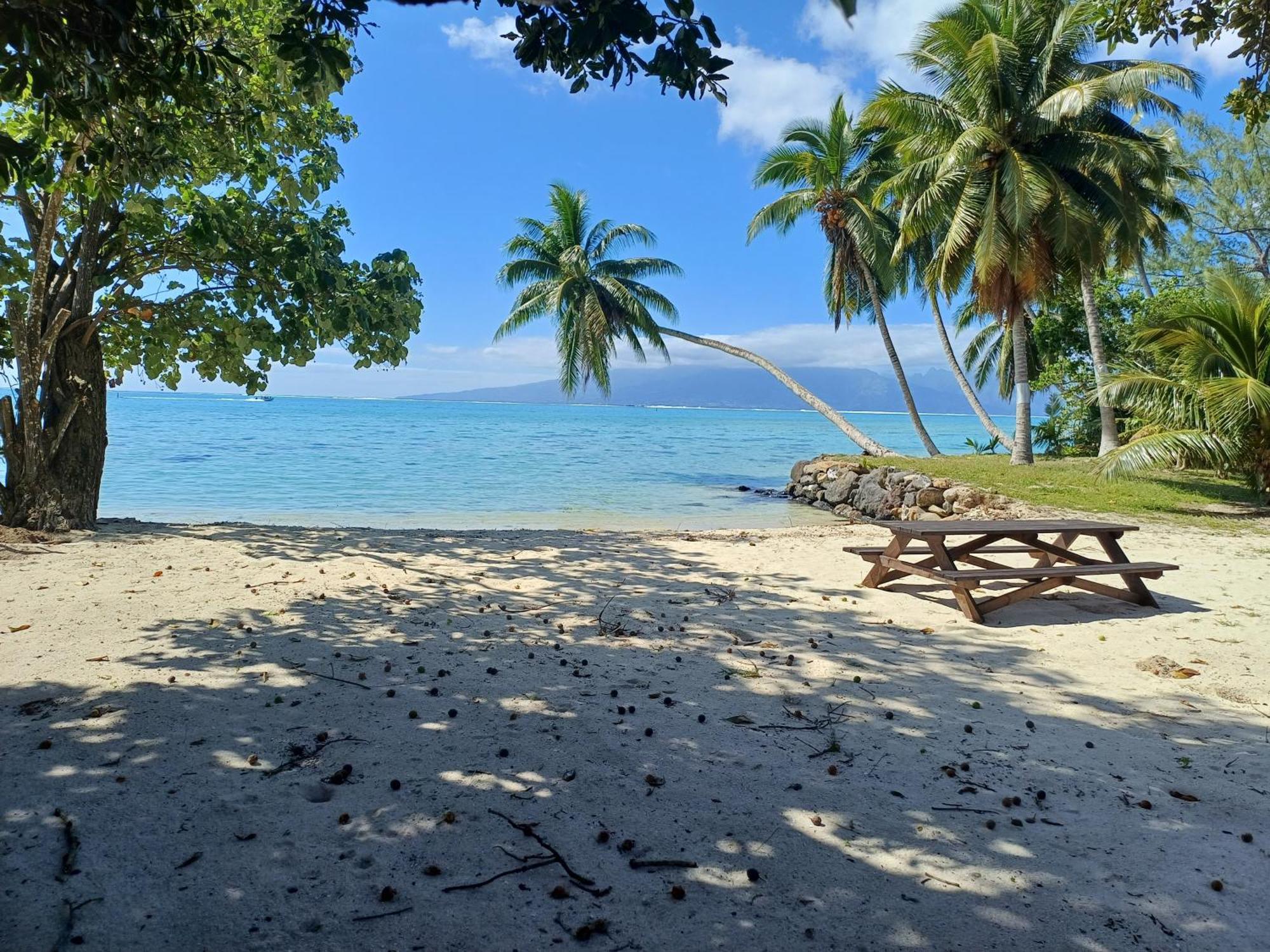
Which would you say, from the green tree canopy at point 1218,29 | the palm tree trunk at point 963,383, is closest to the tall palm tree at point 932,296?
the palm tree trunk at point 963,383

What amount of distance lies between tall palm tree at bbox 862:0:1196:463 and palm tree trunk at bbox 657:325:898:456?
6962mm

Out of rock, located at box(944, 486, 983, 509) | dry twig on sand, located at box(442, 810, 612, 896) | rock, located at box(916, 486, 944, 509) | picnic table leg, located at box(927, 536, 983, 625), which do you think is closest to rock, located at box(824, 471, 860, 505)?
rock, located at box(916, 486, 944, 509)

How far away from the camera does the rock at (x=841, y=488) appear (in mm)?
19250

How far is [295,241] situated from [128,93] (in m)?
4.60

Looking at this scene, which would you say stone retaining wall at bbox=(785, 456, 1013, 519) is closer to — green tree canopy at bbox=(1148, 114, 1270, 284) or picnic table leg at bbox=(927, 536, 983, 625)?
picnic table leg at bbox=(927, 536, 983, 625)

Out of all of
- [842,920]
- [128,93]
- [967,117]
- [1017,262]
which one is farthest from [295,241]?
[967,117]

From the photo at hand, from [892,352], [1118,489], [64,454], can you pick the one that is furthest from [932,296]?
[64,454]

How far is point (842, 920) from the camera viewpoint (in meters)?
2.47

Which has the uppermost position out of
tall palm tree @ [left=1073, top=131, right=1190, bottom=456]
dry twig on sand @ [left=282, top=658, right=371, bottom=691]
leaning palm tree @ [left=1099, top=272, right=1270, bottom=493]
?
tall palm tree @ [left=1073, top=131, right=1190, bottom=456]

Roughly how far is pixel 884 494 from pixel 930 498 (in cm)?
213

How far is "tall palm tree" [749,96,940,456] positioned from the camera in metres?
24.1

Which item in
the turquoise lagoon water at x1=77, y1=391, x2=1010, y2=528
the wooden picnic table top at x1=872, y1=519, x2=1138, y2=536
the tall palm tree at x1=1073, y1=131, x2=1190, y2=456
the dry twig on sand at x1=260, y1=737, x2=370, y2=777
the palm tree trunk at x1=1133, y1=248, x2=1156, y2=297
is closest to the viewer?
the dry twig on sand at x1=260, y1=737, x2=370, y2=777

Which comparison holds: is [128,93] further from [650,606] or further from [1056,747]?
[1056,747]

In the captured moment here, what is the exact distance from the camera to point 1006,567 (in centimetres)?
679
